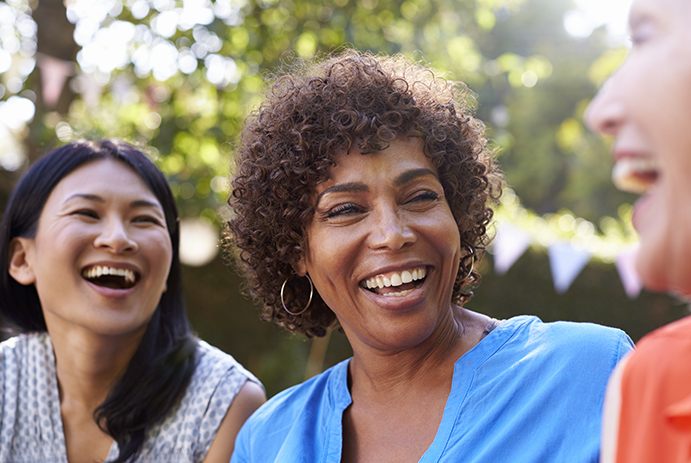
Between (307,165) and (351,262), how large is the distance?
0.35 meters

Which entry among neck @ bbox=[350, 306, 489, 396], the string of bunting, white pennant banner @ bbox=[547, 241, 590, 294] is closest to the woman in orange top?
neck @ bbox=[350, 306, 489, 396]

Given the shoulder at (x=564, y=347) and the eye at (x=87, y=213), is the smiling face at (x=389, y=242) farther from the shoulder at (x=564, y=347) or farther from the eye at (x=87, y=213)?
the eye at (x=87, y=213)

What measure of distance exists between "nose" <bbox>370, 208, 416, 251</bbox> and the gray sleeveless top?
1264 mm

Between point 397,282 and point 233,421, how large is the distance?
1.26 meters

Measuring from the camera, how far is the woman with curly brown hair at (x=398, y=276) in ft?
5.57

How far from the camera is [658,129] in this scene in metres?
0.80

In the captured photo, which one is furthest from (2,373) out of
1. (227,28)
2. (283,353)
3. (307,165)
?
(283,353)

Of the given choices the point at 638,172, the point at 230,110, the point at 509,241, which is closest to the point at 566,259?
the point at 509,241

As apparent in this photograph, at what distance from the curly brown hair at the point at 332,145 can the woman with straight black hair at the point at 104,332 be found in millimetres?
589

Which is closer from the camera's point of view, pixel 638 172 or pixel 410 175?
pixel 638 172

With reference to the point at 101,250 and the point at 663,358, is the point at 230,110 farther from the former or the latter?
the point at 663,358

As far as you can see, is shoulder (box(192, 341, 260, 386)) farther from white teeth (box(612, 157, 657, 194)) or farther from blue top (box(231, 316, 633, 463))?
white teeth (box(612, 157, 657, 194))

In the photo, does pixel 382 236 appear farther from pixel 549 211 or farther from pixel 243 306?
pixel 549 211

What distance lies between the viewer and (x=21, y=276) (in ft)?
9.20
